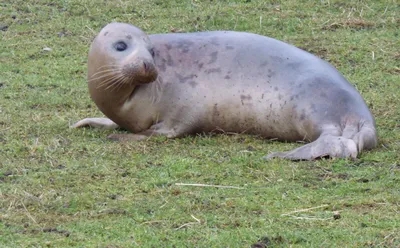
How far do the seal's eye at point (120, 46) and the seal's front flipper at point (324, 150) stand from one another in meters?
1.48

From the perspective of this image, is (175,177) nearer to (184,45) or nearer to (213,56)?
(213,56)

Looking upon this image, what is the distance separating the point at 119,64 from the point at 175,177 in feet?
4.80

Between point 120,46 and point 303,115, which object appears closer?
point 303,115

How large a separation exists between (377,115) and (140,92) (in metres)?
1.92

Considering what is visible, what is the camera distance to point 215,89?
734cm

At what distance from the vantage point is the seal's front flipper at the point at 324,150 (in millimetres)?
6418

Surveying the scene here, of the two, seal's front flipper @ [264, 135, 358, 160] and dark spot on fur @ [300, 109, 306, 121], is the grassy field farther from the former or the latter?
dark spot on fur @ [300, 109, 306, 121]

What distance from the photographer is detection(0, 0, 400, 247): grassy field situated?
15.8 feet

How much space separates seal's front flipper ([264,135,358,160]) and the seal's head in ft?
4.05

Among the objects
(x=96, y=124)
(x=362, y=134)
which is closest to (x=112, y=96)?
(x=96, y=124)

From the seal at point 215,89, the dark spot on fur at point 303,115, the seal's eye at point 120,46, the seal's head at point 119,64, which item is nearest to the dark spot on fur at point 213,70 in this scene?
the seal at point 215,89

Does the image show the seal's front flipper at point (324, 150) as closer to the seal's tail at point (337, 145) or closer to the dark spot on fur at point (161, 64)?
the seal's tail at point (337, 145)

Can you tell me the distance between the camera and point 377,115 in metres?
7.96

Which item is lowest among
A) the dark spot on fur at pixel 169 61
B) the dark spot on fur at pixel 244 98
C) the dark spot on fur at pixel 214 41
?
the dark spot on fur at pixel 244 98
